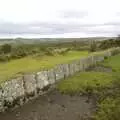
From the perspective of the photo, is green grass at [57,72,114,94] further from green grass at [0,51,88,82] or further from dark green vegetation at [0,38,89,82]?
green grass at [0,51,88,82]

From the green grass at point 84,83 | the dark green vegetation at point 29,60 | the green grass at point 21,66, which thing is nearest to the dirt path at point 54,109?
the green grass at point 84,83

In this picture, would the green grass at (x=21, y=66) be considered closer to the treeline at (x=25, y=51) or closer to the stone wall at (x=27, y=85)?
the stone wall at (x=27, y=85)

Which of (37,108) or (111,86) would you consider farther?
(111,86)

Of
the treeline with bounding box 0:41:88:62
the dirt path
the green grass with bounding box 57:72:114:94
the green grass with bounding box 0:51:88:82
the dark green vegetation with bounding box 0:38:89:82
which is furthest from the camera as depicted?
the treeline with bounding box 0:41:88:62

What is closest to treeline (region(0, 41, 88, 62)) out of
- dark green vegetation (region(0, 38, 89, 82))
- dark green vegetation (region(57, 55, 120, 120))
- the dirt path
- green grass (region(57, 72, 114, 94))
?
dark green vegetation (region(0, 38, 89, 82))

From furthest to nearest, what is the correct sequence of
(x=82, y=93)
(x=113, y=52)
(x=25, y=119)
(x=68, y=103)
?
(x=113, y=52) → (x=82, y=93) → (x=68, y=103) → (x=25, y=119)

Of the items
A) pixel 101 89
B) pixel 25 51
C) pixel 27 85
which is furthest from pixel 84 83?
pixel 25 51

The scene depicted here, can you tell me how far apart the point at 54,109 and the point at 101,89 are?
5.21 metres

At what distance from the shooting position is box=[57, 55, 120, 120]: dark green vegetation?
41.2 ft

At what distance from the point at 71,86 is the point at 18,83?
564 cm

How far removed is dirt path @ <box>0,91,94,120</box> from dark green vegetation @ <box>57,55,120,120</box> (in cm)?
71

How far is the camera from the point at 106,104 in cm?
1398

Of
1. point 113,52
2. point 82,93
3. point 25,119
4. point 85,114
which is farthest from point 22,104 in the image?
point 113,52

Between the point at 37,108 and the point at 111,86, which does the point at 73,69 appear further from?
the point at 37,108
